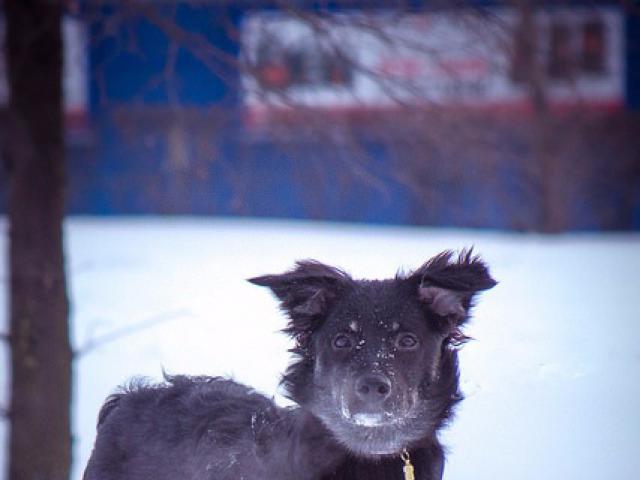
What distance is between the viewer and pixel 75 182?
1892cm

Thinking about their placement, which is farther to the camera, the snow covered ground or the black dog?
the snow covered ground

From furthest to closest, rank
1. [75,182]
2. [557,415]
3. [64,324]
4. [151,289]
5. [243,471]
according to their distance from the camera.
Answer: [75,182] < [151,289] < [557,415] < [64,324] < [243,471]

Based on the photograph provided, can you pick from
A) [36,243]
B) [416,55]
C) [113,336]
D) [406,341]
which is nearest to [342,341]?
[406,341]

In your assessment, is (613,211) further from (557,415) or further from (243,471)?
(243,471)

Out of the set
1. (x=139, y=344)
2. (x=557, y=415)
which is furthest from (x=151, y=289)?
(x=557, y=415)

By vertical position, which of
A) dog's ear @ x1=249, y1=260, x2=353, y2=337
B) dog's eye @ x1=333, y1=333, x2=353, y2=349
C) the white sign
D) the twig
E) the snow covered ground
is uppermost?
the white sign

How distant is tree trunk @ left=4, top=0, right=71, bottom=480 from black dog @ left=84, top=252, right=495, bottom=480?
1.03 meters

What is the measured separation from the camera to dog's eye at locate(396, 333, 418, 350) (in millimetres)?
3879

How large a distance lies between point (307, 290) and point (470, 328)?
11.1 ft

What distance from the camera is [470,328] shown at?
7.20 m

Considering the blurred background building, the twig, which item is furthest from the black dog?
the blurred background building

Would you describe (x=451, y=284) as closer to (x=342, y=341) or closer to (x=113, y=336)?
(x=342, y=341)

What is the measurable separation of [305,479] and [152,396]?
3.89 feet

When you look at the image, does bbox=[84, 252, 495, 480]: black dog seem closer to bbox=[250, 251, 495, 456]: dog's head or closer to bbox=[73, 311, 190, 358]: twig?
bbox=[250, 251, 495, 456]: dog's head
